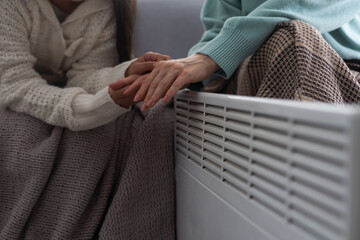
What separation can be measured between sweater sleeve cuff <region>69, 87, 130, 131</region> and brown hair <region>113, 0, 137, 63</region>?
295 millimetres

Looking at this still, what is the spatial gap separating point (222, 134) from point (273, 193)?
0.14 metres

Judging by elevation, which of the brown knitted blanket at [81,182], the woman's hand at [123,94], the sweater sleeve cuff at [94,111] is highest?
the woman's hand at [123,94]

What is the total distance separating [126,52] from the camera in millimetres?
1003

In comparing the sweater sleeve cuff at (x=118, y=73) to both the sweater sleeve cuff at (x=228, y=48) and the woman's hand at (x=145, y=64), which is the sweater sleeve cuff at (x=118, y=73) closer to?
the woman's hand at (x=145, y=64)

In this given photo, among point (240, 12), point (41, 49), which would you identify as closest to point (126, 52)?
point (41, 49)

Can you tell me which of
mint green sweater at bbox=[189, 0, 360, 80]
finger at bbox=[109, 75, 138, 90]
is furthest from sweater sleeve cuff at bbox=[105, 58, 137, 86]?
mint green sweater at bbox=[189, 0, 360, 80]

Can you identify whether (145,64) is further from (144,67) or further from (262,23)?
(262,23)

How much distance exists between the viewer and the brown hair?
960 millimetres

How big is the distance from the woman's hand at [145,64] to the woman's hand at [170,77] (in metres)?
0.06

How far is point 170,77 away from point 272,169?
0.30 metres

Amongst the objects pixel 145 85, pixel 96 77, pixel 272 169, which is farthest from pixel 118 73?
pixel 272 169

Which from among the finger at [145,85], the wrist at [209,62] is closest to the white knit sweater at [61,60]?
the finger at [145,85]

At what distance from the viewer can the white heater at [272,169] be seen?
295 mm

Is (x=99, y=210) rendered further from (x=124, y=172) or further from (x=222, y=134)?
(x=222, y=134)
